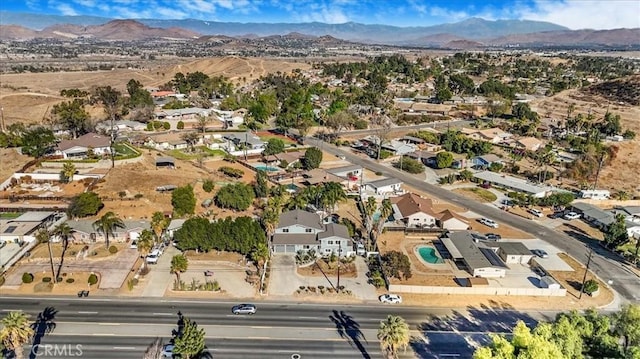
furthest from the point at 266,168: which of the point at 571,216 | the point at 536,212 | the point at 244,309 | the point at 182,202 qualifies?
the point at 571,216

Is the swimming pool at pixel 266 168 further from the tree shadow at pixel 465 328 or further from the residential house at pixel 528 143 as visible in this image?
the residential house at pixel 528 143

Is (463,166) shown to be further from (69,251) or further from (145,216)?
(69,251)

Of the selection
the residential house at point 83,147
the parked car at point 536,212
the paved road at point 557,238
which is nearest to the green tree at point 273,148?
the paved road at point 557,238

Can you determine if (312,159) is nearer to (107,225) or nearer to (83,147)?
(107,225)

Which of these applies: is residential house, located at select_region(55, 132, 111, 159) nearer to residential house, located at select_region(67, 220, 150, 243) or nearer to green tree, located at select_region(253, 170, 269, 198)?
residential house, located at select_region(67, 220, 150, 243)

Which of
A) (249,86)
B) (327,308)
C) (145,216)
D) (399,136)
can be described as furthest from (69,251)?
(249,86)

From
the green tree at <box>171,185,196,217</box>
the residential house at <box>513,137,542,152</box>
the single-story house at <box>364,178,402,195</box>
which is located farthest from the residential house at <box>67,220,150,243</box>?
the residential house at <box>513,137,542,152</box>
